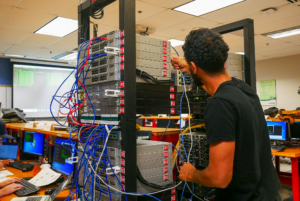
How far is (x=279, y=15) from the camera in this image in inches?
163

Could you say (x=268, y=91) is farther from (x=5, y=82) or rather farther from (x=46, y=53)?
(x=5, y=82)

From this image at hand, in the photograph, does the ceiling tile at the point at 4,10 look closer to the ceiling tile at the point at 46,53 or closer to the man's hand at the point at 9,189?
the ceiling tile at the point at 46,53

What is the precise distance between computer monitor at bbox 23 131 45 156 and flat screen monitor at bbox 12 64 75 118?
4.45m

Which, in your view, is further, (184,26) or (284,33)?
(284,33)

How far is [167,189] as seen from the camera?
129 cm

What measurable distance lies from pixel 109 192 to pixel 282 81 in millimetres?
7842

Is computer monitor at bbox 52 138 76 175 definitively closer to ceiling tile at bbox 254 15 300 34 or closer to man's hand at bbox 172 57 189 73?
man's hand at bbox 172 57 189 73

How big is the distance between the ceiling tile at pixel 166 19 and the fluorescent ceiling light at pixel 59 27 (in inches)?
49.9

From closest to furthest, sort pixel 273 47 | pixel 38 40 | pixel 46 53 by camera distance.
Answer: pixel 38 40 → pixel 273 47 → pixel 46 53

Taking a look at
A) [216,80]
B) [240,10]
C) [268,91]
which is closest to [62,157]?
[216,80]

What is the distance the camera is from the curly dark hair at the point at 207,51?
3.31 ft

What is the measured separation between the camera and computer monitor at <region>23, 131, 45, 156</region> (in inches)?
109

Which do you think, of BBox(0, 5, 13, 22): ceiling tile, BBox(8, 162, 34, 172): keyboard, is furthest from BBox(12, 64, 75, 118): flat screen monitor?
BBox(8, 162, 34, 172): keyboard

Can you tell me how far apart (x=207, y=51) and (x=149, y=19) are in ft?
11.4
